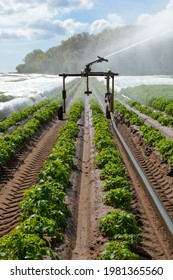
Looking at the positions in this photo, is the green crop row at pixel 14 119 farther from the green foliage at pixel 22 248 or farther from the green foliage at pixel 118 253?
the green foliage at pixel 118 253

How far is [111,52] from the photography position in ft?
294

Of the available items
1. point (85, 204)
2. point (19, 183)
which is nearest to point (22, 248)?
point (85, 204)

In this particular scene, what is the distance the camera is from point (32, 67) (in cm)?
15288

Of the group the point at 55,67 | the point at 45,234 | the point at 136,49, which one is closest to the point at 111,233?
the point at 45,234

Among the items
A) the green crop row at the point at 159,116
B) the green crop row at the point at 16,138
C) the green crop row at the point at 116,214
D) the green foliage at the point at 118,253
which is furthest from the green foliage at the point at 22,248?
the green crop row at the point at 159,116

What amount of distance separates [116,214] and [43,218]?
1432mm

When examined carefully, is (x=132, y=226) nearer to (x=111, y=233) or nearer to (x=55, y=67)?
(x=111, y=233)

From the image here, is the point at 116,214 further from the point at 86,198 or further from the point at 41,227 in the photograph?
the point at 86,198

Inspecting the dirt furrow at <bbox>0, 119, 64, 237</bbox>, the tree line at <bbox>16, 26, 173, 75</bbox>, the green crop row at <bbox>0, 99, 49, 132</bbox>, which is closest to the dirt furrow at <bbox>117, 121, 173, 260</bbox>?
the dirt furrow at <bbox>0, 119, 64, 237</bbox>

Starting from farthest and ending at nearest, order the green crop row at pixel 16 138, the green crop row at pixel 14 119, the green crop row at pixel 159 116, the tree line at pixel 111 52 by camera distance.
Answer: the tree line at pixel 111 52, the green crop row at pixel 159 116, the green crop row at pixel 14 119, the green crop row at pixel 16 138

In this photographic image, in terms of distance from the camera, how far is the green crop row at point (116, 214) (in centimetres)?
680

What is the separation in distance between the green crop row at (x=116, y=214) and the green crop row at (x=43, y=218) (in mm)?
890

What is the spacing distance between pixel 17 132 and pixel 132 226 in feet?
33.8
